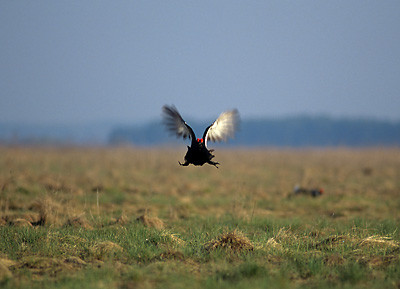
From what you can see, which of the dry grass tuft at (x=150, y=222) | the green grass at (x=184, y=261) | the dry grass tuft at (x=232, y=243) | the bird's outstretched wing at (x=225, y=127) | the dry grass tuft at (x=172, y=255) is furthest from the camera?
the dry grass tuft at (x=150, y=222)

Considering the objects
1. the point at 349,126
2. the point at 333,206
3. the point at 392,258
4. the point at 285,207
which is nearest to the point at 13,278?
the point at 392,258

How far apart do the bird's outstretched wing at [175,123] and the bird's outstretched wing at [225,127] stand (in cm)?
39

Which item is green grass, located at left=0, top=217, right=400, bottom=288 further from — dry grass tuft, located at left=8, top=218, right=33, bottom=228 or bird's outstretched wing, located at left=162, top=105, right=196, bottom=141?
bird's outstretched wing, located at left=162, top=105, right=196, bottom=141

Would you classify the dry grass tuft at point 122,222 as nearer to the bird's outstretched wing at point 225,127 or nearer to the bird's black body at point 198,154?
the bird's outstretched wing at point 225,127

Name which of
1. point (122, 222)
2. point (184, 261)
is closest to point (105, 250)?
point (184, 261)

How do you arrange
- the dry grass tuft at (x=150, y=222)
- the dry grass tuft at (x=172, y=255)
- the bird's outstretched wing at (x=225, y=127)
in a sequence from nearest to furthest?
1. the bird's outstretched wing at (x=225, y=127)
2. the dry grass tuft at (x=172, y=255)
3. the dry grass tuft at (x=150, y=222)

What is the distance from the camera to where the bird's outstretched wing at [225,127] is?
279 inches

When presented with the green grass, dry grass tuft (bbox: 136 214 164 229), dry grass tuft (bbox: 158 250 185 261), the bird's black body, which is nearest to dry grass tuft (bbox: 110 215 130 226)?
dry grass tuft (bbox: 136 214 164 229)

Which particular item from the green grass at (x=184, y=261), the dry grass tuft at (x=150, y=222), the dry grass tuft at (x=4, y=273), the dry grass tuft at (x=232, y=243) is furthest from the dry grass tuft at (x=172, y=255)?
the dry grass tuft at (x=150, y=222)

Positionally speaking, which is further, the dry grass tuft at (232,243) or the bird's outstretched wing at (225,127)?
the dry grass tuft at (232,243)

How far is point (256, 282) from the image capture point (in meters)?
5.85

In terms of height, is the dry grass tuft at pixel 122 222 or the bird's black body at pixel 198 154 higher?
the bird's black body at pixel 198 154

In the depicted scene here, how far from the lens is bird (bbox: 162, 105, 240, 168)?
646cm

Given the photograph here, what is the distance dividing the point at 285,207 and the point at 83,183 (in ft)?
31.4
